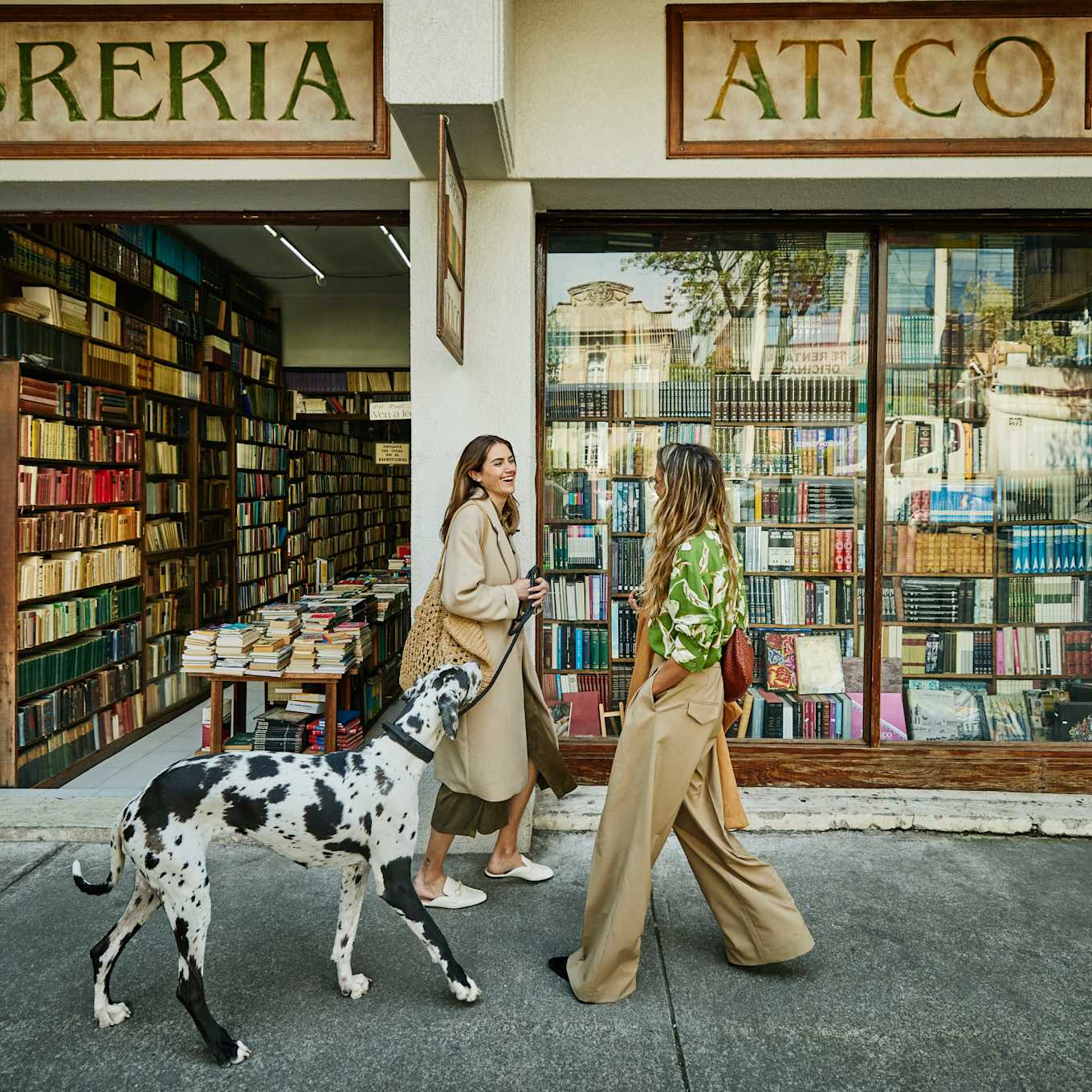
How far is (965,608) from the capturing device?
457 centimetres

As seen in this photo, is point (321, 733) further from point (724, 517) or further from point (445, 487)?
point (724, 517)

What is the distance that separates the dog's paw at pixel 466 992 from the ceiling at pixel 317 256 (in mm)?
5363

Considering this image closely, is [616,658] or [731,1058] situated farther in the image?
[616,658]

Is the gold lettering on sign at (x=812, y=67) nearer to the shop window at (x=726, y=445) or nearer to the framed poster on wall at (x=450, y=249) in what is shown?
the shop window at (x=726, y=445)

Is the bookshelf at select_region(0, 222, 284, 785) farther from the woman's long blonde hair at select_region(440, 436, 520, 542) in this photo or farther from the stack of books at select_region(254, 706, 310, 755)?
the woman's long blonde hair at select_region(440, 436, 520, 542)

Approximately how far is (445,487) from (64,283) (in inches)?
130

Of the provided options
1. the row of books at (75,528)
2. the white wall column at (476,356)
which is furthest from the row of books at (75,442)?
the white wall column at (476,356)

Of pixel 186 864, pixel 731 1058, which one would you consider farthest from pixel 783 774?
pixel 186 864

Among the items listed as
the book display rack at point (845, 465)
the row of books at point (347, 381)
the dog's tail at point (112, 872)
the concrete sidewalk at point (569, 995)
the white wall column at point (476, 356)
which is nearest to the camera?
the concrete sidewalk at point (569, 995)

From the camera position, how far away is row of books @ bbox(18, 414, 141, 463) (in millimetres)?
4848

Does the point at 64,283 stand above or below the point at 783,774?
above

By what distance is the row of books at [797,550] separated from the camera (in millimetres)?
4527

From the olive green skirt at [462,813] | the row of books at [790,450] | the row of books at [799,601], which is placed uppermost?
the row of books at [790,450]

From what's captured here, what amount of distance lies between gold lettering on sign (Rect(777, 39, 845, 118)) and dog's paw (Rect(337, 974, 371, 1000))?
156 inches
